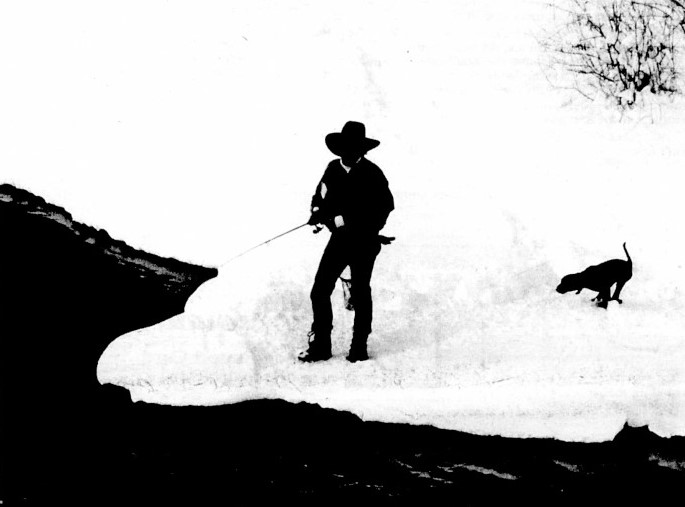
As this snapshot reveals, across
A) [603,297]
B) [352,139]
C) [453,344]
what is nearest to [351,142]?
[352,139]

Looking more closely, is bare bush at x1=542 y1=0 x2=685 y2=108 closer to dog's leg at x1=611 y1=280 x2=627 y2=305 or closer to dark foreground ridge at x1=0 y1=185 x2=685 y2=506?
dog's leg at x1=611 y1=280 x2=627 y2=305

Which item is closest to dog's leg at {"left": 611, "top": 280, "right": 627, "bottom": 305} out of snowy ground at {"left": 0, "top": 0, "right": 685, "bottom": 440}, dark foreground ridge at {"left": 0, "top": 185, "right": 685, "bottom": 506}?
snowy ground at {"left": 0, "top": 0, "right": 685, "bottom": 440}

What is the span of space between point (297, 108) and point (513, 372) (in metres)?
4.89

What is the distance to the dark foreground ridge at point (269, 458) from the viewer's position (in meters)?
4.04

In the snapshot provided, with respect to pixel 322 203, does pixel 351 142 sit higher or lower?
higher

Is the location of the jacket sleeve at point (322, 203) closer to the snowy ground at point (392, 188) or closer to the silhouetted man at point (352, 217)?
the silhouetted man at point (352, 217)

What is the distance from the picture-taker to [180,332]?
17.8ft

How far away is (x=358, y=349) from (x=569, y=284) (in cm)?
196

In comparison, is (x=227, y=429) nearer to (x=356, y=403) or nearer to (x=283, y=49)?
(x=356, y=403)

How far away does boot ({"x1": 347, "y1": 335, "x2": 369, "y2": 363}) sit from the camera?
16.2ft

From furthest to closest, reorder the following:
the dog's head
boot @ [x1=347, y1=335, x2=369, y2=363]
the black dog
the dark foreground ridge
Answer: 1. the dog's head
2. the black dog
3. boot @ [x1=347, y1=335, x2=369, y2=363]
4. the dark foreground ridge

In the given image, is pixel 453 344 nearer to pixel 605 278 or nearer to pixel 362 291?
pixel 362 291

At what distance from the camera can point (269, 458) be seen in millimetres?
4297

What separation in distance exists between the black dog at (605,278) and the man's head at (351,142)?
7.18 ft
